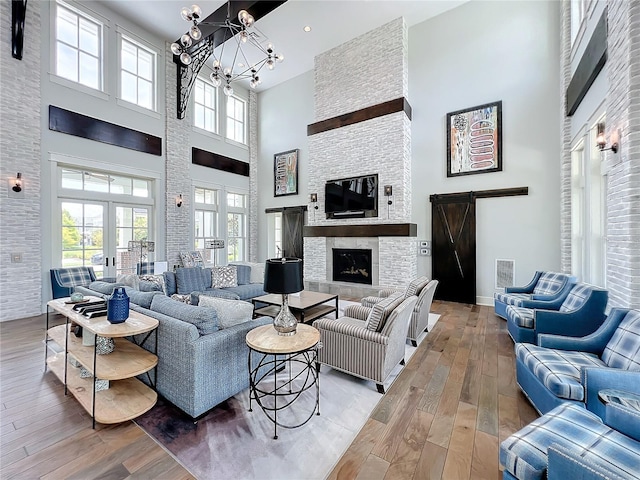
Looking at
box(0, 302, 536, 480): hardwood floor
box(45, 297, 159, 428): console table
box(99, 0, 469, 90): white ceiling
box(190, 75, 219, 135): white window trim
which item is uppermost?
box(99, 0, 469, 90): white ceiling

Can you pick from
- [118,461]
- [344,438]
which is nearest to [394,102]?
[344,438]

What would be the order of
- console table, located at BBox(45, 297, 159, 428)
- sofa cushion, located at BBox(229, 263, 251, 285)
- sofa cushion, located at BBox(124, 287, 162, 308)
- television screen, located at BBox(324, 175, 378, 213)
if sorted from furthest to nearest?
television screen, located at BBox(324, 175, 378, 213) < sofa cushion, located at BBox(229, 263, 251, 285) < sofa cushion, located at BBox(124, 287, 162, 308) < console table, located at BBox(45, 297, 159, 428)

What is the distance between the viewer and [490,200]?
546cm

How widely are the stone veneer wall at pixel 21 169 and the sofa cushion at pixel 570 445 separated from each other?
681cm

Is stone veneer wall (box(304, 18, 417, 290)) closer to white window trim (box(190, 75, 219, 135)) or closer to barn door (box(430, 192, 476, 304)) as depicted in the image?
barn door (box(430, 192, 476, 304))

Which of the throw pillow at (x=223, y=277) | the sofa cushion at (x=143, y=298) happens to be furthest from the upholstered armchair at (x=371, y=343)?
the throw pillow at (x=223, y=277)

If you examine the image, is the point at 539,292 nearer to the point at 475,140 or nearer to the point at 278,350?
the point at 475,140

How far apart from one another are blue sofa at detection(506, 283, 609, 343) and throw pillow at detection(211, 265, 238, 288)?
4594 millimetres

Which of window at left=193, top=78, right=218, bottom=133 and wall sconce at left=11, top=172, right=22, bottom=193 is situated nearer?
wall sconce at left=11, top=172, right=22, bottom=193

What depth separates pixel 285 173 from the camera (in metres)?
8.62

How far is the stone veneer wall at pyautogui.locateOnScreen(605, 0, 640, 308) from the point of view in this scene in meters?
2.34

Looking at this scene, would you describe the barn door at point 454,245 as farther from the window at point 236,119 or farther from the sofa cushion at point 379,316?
the window at point 236,119

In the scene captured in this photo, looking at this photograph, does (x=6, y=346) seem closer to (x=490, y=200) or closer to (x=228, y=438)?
(x=228, y=438)

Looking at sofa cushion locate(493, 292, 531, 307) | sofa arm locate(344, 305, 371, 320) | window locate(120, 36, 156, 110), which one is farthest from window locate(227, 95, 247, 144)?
sofa cushion locate(493, 292, 531, 307)
